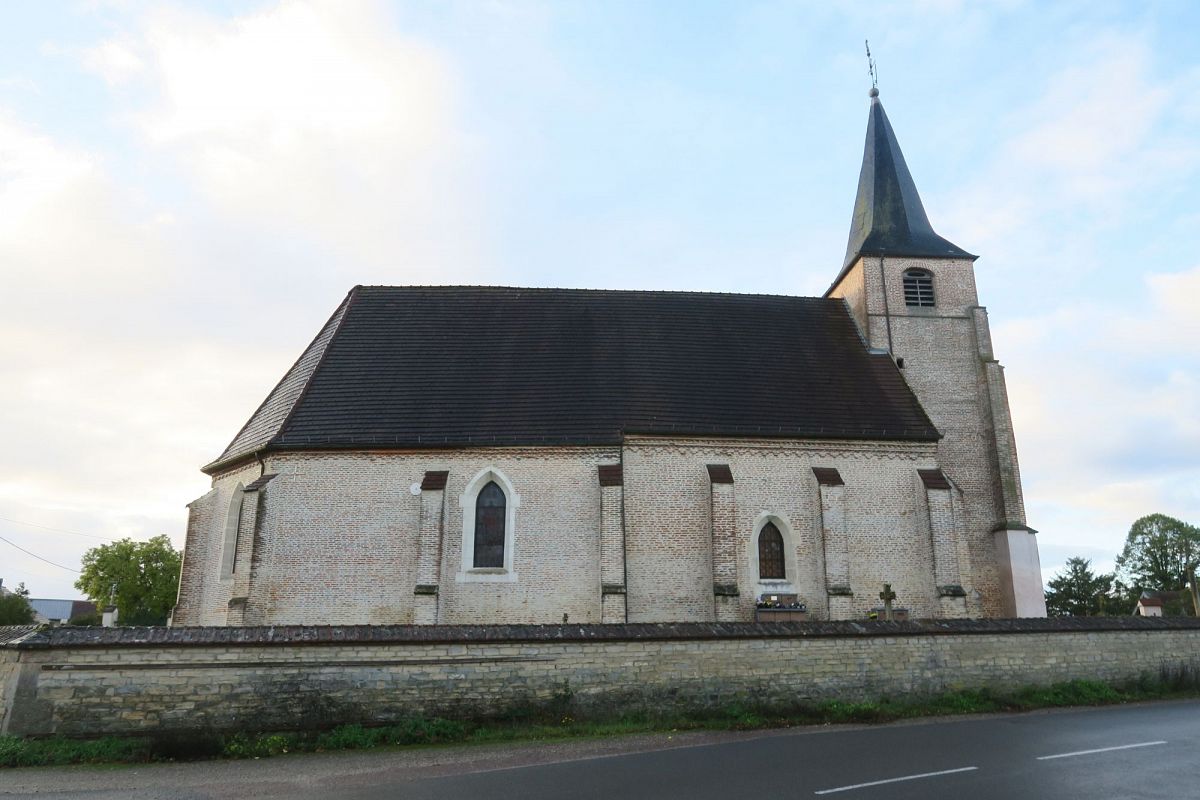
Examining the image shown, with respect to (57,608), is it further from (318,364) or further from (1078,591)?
(1078,591)

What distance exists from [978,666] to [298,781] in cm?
1066

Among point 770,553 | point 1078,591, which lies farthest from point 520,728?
point 1078,591

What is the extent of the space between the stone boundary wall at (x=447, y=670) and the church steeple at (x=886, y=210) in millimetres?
13545

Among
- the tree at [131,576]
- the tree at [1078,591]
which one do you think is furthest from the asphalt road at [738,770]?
the tree at [131,576]

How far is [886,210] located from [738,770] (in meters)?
20.3

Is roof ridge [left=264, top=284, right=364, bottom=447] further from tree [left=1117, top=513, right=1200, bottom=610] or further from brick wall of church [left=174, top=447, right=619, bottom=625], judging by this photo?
tree [left=1117, top=513, right=1200, bottom=610]

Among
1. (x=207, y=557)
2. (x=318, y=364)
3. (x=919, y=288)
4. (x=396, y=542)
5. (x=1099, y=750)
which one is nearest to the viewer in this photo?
(x=1099, y=750)

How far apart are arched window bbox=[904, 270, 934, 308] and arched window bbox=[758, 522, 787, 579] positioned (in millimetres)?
8670

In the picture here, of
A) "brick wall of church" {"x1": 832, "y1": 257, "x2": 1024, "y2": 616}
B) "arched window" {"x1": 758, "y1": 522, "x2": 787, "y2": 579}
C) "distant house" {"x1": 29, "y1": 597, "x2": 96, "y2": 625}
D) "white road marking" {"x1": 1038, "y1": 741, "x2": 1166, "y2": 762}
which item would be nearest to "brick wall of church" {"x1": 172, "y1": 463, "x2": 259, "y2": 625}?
"arched window" {"x1": 758, "y1": 522, "x2": 787, "y2": 579}

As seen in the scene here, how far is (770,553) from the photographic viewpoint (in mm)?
19000

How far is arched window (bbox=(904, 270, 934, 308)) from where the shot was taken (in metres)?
23.2

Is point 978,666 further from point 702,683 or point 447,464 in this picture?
point 447,464

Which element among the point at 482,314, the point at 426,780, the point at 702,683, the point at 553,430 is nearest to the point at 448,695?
the point at 426,780

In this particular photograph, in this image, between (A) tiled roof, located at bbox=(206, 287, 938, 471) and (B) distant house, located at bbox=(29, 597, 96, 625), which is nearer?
(A) tiled roof, located at bbox=(206, 287, 938, 471)
